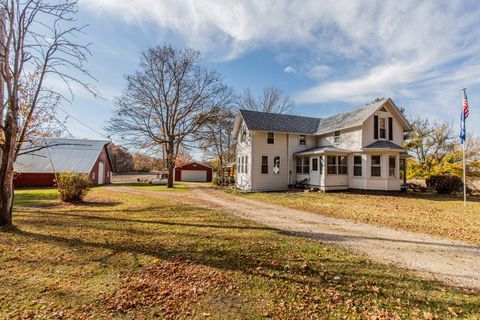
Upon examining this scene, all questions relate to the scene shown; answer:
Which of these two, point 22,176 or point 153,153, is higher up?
point 153,153

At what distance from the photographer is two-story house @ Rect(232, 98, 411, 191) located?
712 inches

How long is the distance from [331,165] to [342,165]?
1205mm

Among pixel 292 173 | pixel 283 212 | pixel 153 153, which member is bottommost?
pixel 283 212

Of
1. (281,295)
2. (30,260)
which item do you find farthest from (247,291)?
(30,260)

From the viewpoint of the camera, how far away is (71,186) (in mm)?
11461

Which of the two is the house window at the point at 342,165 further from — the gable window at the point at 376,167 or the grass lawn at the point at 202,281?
the grass lawn at the point at 202,281

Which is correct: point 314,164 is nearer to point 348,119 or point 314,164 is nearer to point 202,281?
point 348,119

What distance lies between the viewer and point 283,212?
397 inches

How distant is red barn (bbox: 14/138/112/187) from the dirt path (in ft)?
78.5

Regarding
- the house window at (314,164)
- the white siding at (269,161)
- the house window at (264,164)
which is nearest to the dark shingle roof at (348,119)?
the house window at (314,164)

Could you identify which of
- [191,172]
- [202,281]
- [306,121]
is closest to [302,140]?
[306,121]

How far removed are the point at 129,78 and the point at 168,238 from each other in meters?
22.1

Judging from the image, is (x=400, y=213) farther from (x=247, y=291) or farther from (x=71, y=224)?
(x=71, y=224)

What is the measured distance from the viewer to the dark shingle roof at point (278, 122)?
2025 cm
